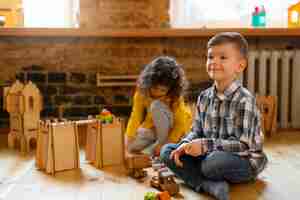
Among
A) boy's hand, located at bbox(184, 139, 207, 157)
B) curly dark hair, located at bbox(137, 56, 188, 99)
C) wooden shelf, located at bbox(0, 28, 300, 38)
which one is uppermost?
wooden shelf, located at bbox(0, 28, 300, 38)

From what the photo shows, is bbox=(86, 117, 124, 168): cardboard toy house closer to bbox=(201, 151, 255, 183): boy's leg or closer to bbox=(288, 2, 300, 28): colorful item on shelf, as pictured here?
bbox=(201, 151, 255, 183): boy's leg

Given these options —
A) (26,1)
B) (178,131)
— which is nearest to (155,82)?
(178,131)

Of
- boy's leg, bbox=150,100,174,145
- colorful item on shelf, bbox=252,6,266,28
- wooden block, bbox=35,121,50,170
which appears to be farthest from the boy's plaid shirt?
colorful item on shelf, bbox=252,6,266,28

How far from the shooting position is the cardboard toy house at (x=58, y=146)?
70.6 inches

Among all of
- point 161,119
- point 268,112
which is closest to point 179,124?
point 161,119

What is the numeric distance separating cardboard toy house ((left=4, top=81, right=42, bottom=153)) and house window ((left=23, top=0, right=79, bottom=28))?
0.79m

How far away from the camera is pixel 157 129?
6.75 ft

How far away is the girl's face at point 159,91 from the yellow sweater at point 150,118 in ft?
0.16

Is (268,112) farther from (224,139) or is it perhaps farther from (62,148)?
(62,148)

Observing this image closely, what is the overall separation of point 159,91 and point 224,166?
0.64 metres

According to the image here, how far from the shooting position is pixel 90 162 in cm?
201

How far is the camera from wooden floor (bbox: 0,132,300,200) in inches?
61.5

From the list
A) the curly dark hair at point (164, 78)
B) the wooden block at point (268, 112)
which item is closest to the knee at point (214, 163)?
the curly dark hair at point (164, 78)

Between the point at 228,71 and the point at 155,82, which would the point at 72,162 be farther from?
the point at 228,71
